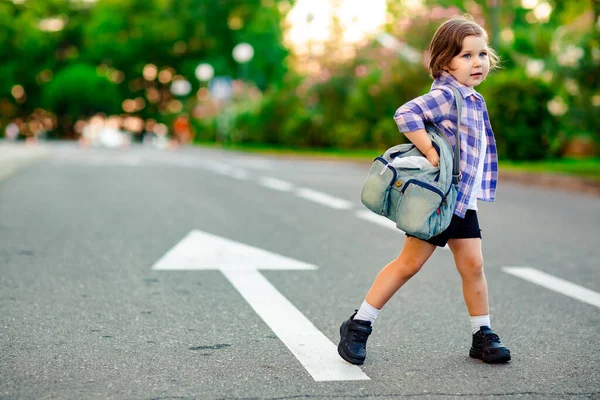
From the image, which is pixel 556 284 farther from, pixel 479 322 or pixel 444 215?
pixel 444 215

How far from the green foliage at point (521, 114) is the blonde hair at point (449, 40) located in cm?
1527

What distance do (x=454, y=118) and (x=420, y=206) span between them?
43 cm

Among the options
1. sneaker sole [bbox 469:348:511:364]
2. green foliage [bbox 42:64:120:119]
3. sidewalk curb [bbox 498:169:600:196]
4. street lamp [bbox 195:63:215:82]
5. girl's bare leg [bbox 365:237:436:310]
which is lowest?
green foliage [bbox 42:64:120:119]

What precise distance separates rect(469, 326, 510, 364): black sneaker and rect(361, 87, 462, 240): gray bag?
0.59m

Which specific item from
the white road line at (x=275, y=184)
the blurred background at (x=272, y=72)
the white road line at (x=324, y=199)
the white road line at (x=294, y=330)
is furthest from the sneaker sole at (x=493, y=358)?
the blurred background at (x=272, y=72)

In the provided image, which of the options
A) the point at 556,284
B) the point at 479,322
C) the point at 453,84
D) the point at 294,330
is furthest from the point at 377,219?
the point at 453,84

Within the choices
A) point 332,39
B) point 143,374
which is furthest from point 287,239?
point 332,39

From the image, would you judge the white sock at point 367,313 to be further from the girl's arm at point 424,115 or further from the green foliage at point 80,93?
the green foliage at point 80,93

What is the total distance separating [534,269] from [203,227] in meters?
3.33

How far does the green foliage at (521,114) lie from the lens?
18.4 metres

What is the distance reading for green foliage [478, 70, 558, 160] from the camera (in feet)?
60.3

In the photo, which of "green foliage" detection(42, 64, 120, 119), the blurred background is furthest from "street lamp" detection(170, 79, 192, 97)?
"green foliage" detection(42, 64, 120, 119)

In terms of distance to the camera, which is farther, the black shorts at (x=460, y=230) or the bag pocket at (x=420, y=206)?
the black shorts at (x=460, y=230)

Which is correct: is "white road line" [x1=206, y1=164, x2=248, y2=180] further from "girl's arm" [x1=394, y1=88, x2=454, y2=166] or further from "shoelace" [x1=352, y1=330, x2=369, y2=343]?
"girl's arm" [x1=394, y1=88, x2=454, y2=166]
